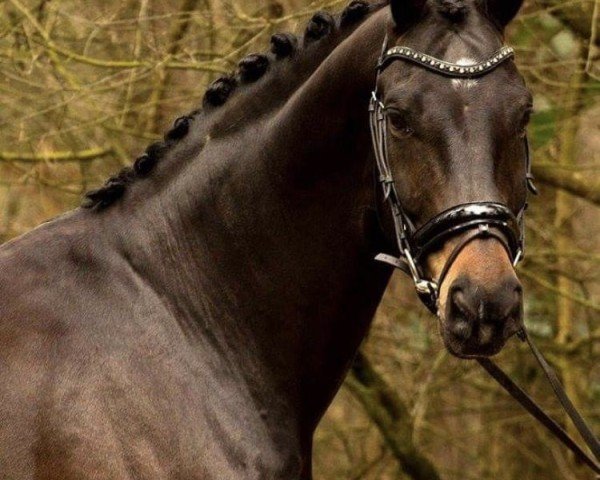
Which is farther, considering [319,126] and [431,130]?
[319,126]

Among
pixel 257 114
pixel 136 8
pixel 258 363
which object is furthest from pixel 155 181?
pixel 136 8

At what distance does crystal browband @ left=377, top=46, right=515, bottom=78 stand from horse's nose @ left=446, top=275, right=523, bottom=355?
0.58m

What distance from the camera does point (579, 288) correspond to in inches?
370

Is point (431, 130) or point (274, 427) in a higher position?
point (431, 130)

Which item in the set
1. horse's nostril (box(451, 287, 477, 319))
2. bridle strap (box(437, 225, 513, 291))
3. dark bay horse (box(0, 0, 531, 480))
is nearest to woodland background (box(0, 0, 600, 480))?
dark bay horse (box(0, 0, 531, 480))

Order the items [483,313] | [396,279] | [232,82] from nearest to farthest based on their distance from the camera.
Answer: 1. [483,313]
2. [232,82]
3. [396,279]

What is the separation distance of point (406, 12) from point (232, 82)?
65 cm

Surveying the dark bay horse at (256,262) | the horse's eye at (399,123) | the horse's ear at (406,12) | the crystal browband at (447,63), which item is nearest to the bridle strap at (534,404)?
the dark bay horse at (256,262)

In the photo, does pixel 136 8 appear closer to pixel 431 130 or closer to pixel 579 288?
pixel 579 288

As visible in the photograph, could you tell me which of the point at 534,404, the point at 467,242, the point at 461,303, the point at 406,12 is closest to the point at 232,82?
the point at 406,12

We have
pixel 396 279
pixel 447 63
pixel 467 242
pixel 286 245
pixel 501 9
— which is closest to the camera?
pixel 467 242

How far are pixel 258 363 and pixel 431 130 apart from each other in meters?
0.91

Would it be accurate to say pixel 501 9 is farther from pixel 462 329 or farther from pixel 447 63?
pixel 462 329

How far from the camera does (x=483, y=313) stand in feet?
11.6
